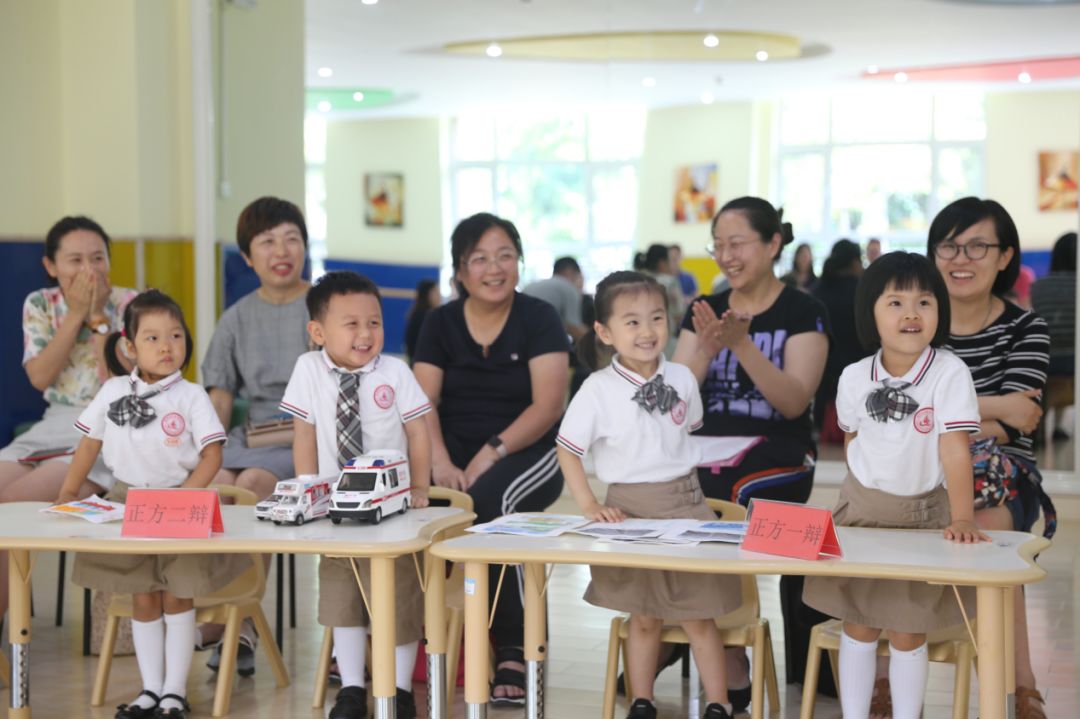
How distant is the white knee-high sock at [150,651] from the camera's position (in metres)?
2.95

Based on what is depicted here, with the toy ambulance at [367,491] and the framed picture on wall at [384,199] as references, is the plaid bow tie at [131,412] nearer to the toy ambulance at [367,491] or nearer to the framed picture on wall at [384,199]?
the toy ambulance at [367,491]

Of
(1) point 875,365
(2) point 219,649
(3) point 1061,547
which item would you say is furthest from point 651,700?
(3) point 1061,547

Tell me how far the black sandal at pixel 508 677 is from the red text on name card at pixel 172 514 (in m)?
0.95

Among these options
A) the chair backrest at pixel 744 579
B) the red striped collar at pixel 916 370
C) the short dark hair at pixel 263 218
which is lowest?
the chair backrest at pixel 744 579

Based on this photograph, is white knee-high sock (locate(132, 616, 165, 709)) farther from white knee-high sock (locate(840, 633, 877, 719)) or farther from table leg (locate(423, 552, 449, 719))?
white knee-high sock (locate(840, 633, 877, 719))

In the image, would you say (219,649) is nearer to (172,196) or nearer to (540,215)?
(172,196)

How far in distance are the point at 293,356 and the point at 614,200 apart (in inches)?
280

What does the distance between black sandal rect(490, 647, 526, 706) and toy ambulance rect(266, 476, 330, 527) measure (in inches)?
31.1

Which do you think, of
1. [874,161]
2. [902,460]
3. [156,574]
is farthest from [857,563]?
[874,161]

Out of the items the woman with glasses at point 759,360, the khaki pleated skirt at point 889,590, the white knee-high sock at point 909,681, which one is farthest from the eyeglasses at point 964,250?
the white knee-high sock at point 909,681

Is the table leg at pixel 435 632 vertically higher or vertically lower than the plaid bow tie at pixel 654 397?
lower

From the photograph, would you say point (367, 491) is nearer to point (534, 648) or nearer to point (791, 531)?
point (534, 648)

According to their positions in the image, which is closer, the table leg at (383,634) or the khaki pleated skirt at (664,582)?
the table leg at (383,634)

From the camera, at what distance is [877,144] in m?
9.91
